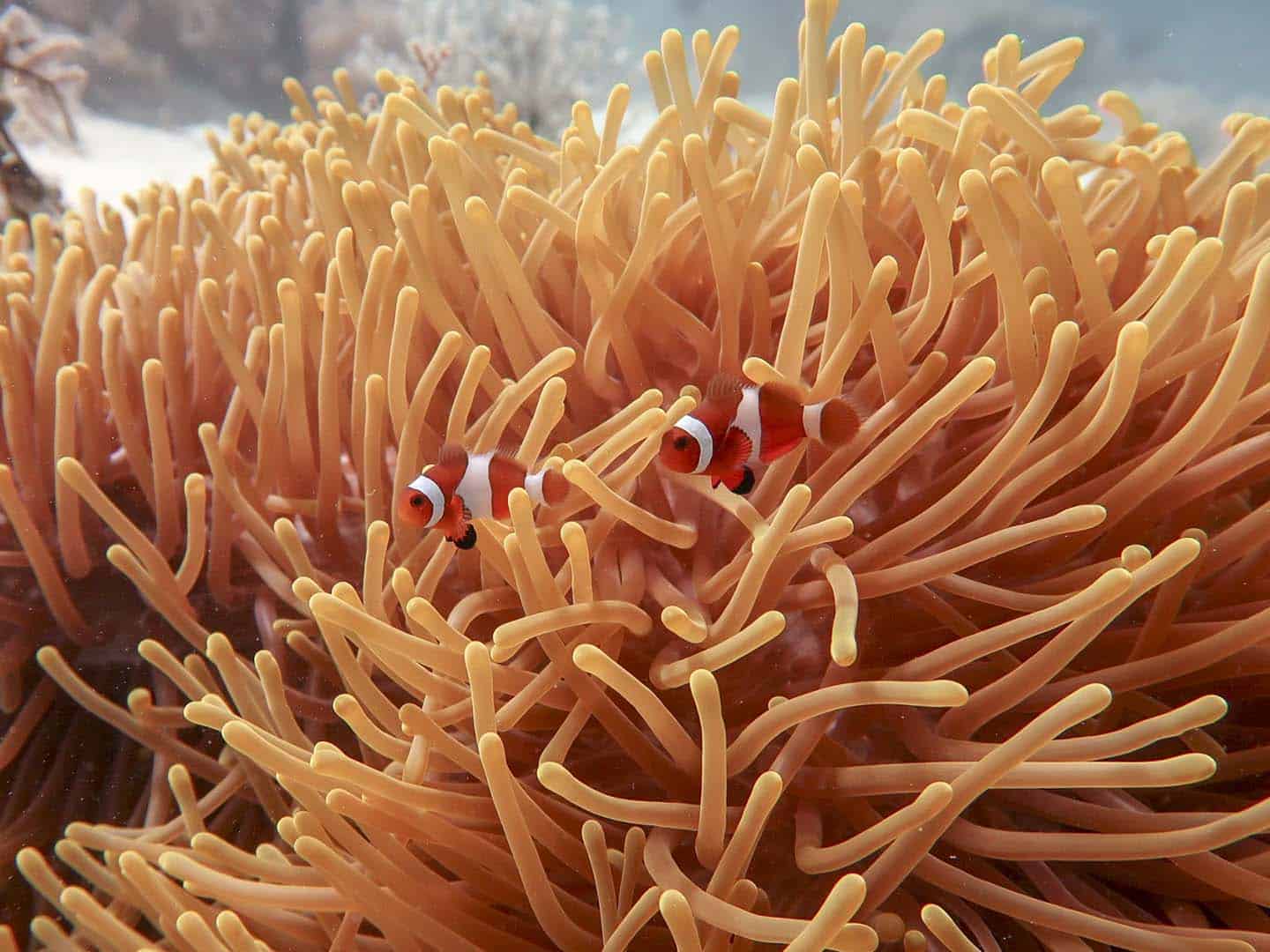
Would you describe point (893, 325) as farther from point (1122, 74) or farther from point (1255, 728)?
point (1122, 74)

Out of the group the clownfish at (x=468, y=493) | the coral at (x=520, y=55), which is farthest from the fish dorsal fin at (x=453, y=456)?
the coral at (x=520, y=55)

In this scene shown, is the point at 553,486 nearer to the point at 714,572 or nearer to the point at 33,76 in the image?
the point at 714,572

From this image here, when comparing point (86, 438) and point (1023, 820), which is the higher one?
point (86, 438)

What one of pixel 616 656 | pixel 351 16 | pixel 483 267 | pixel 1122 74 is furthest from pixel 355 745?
pixel 1122 74

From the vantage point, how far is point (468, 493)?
75 cm

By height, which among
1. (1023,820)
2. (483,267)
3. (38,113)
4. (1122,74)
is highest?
(1122,74)

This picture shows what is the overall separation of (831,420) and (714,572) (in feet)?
0.56

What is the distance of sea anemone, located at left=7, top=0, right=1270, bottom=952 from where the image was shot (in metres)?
0.67

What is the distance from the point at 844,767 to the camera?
71 centimetres

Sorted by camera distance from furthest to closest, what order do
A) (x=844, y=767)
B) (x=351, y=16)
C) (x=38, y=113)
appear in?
(x=351, y=16) < (x=38, y=113) < (x=844, y=767)

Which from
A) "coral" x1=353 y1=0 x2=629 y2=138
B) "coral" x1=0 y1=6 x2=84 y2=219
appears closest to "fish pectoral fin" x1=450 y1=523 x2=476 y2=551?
"coral" x1=0 y1=6 x2=84 y2=219

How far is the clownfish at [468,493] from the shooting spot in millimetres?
738

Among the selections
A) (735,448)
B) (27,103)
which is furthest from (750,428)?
(27,103)

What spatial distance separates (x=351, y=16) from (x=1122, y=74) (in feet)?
17.7
